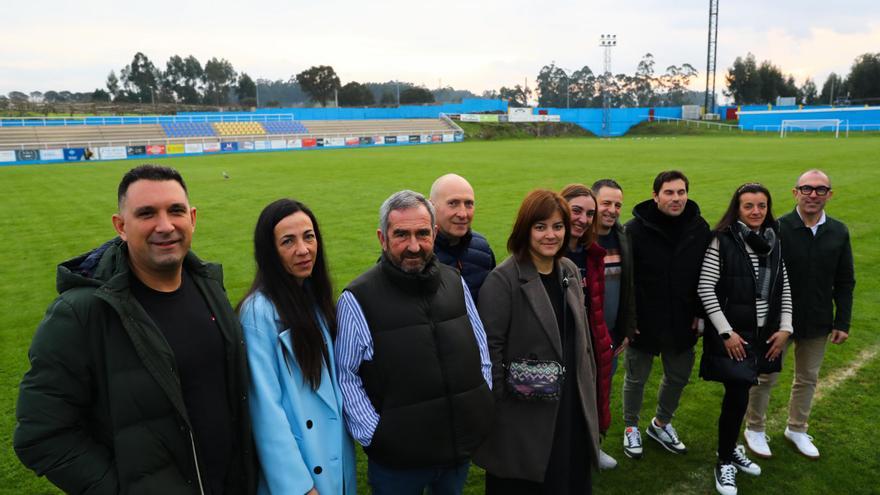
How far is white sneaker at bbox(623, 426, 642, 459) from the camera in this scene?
3998mm

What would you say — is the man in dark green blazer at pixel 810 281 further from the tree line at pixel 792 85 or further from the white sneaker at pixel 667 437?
the tree line at pixel 792 85

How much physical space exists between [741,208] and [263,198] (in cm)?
1438

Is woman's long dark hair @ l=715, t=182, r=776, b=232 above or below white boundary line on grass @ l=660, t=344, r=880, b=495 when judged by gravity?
above

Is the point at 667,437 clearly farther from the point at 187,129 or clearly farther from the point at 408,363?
the point at 187,129

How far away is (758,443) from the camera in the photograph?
4.00 meters

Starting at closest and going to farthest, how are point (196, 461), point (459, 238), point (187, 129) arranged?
1. point (196, 461)
2. point (459, 238)
3. point (187, 129)

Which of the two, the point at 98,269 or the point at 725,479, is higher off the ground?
the point at 98,269

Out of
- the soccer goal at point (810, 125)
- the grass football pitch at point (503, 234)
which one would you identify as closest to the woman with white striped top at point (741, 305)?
the grass football pitch at point (503, 234)

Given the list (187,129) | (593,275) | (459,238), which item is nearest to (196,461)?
(459,238)

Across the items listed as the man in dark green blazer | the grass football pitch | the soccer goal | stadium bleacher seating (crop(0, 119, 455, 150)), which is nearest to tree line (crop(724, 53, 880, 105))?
the soccer goal

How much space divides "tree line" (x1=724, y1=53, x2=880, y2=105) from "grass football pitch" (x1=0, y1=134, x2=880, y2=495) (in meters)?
67.5

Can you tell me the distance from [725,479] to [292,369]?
2.97 m

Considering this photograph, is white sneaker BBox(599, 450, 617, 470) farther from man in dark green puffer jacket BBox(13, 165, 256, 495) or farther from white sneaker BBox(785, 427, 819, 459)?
man in dark green puffer jacket BBox(13, 165, 256, 495)

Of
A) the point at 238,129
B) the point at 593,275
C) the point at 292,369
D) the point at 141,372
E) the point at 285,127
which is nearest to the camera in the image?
the point at 141,372
